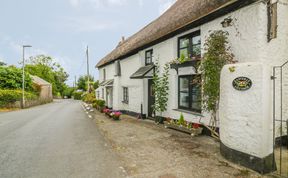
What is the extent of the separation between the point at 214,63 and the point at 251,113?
2374 mm

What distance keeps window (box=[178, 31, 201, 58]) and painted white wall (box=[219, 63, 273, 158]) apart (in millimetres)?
3450

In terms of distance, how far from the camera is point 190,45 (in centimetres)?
853

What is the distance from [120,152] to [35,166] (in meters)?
2.28

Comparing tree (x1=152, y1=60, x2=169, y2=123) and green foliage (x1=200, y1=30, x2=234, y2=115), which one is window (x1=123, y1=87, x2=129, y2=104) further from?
green foliage (x1=200, y1=30, x2=234, y2=115)

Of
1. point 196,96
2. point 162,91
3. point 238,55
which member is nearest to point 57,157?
point 196,96

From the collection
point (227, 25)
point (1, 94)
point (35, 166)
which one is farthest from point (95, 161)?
point (1, 94)

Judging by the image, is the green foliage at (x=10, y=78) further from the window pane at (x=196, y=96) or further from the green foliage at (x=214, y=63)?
the green foliage at (x=214, y=63)

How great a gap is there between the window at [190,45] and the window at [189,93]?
3.42ft

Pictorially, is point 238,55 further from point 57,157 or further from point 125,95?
point 125,95

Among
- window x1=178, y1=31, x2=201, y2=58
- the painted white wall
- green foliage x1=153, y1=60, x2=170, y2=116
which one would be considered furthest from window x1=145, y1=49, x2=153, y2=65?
the painted white wall

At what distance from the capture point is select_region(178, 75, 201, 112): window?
7.84 meters

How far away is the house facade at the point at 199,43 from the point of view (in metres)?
5.72

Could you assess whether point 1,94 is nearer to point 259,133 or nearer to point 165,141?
point 165,141

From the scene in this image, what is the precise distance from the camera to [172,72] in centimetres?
941
